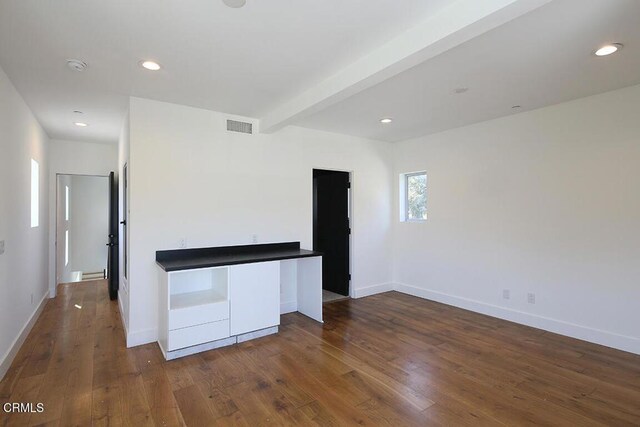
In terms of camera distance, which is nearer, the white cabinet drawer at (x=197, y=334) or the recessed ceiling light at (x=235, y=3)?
the recessed ceiling light at (x=235, y=3)

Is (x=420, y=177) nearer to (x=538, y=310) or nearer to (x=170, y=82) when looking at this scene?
(x=538, y=310)

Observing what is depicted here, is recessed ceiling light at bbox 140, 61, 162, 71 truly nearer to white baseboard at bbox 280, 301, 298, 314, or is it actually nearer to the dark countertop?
the dark countertop

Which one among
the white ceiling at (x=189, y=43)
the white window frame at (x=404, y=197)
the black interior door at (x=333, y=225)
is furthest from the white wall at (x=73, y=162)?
the white window frame at (x=404, y=197)

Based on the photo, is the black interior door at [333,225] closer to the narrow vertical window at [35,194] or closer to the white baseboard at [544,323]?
the white baseboard at [544,323]

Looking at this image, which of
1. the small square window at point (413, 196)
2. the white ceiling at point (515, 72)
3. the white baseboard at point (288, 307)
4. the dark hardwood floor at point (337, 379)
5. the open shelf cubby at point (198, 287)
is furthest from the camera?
the small square window at point (413, 196)

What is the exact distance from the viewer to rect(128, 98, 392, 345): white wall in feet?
11.3

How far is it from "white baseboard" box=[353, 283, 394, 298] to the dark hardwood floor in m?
1.28

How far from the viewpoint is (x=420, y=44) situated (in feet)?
6.97

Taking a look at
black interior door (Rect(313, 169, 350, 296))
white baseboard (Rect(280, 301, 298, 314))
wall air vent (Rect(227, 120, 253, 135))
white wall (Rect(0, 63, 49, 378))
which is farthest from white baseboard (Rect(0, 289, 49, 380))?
black interior door (Rect(313, 169, 350, 296))

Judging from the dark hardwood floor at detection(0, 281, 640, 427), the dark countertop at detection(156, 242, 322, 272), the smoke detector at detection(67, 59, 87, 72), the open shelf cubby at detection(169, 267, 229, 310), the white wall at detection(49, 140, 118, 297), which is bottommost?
the dark hardwood floor at detection(0, 281, 640, 427)

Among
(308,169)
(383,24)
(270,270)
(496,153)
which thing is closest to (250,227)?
(270,270)

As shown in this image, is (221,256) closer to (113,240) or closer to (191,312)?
(191,312)

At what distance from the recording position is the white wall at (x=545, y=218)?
3303 mm

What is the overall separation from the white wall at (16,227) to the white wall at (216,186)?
37.7 inches
